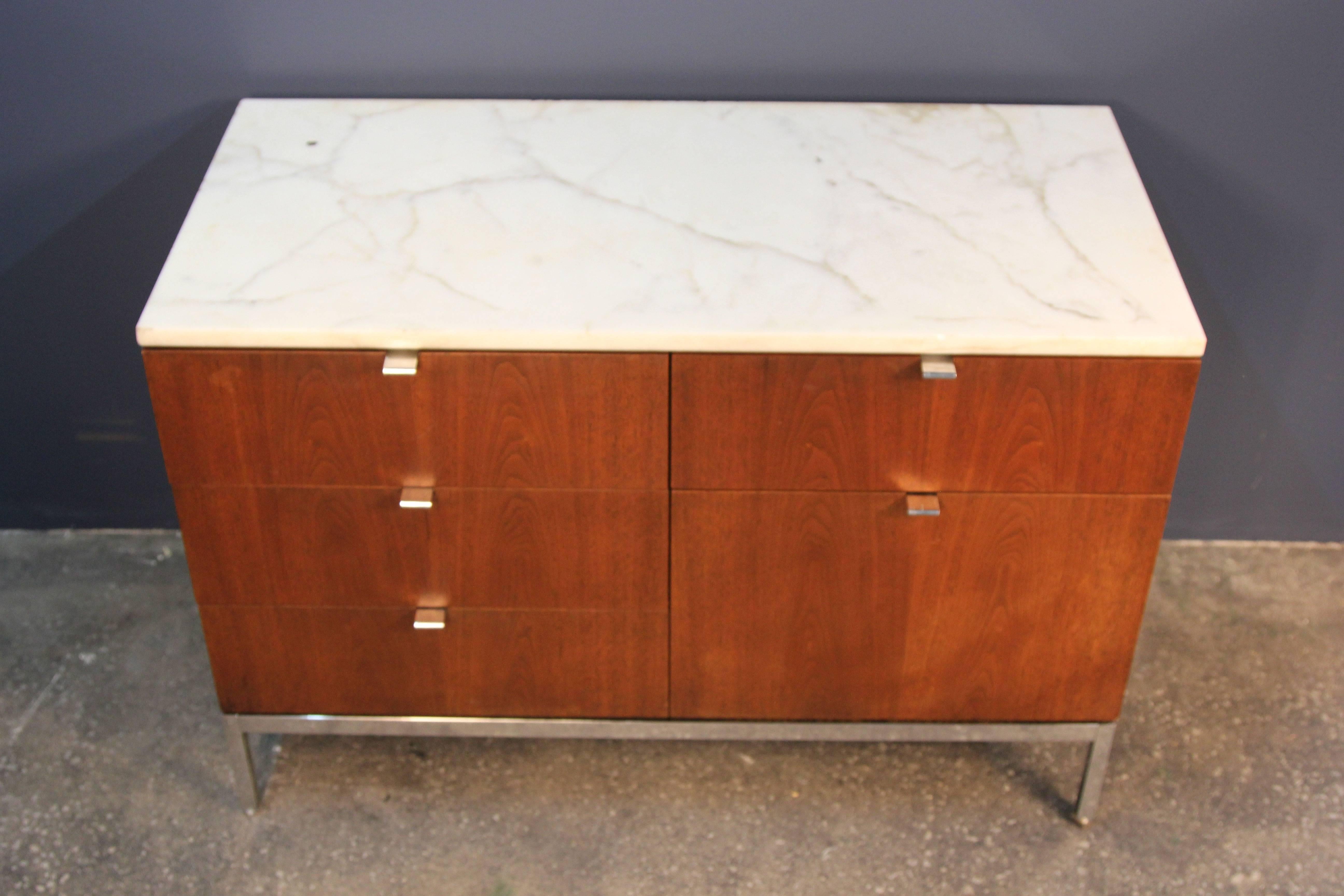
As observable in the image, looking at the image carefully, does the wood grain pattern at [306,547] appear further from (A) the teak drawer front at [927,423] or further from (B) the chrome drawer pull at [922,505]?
(B) the chrome drawer pull at [922,505]

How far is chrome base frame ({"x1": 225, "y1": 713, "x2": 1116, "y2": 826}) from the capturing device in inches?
76.5

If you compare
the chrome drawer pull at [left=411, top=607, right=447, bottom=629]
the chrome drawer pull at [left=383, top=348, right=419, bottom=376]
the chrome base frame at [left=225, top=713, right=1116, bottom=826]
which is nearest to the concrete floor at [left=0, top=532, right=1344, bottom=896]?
the chrome base frame at [left=225, top=713, right=1116, bottom=826]

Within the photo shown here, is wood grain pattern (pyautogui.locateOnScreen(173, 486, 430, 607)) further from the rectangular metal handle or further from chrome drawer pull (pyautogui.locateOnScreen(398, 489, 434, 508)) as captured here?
the rectangular metal handle

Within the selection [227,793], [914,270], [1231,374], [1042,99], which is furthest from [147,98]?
[1231,374]

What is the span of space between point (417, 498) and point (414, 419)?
12 cm

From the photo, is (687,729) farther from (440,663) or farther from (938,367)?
(938,367)

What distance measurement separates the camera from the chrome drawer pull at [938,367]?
5.19ft

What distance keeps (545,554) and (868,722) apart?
55 centimetres

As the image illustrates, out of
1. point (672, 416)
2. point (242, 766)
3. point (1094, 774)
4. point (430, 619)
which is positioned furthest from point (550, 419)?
point (1094, 774)

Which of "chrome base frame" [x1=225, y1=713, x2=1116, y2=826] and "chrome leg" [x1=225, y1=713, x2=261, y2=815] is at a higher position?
"chrome base frame" [x1=225, y1=713, x2=1116, y2=826]

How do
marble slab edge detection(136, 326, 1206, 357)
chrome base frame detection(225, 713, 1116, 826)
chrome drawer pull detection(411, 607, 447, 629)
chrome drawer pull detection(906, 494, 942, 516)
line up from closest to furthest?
marble slab edge detection(136, 326, 1206, 357)
chrome drawer pull detection(906, 494, 942, 516)
chrome drawer pull detection(411, 607, 447, 629)
chrome base frame detection(225, 713, 1116, 826)

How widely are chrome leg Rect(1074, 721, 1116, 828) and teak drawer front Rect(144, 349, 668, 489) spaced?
789mm

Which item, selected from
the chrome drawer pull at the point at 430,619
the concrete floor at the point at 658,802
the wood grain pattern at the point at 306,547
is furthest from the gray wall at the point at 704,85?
the chrome drawer pull at the point at 430,619

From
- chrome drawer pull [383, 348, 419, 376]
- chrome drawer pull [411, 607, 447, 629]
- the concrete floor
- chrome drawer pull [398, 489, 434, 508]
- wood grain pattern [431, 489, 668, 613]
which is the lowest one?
the concrete floor
